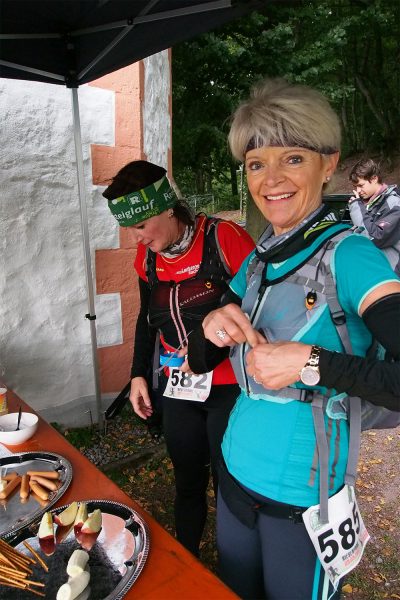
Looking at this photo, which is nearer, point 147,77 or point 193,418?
point 193,418

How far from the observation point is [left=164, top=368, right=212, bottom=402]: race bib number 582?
1.97 metres

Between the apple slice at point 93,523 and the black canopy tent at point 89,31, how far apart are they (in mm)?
1829

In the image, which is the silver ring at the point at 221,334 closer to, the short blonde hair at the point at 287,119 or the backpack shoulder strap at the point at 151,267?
the short blonde hair at the point at 287,119

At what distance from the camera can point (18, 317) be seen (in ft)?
10.9

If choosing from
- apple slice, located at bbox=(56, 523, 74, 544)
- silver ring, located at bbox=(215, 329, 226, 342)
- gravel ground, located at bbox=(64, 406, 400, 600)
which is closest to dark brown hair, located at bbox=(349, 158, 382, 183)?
gravel ground, located at bbox=(64, 406, 400, 600)

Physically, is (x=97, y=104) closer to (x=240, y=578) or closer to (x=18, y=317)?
(x=18, y=317)

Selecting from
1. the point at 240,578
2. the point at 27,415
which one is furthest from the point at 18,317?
the point at 240,578

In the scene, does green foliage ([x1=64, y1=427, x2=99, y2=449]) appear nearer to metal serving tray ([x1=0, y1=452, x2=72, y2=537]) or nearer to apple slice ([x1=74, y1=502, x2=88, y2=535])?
metal serving tray ([x1=0, y1=452, x2=72, y2=537])

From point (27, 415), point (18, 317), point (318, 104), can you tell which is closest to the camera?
point (318, 104)

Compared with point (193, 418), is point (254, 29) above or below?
above

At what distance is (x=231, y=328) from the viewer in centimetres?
128

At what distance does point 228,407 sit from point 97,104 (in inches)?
103

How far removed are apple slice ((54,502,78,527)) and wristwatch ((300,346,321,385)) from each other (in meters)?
0.76

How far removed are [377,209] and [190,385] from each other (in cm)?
361
